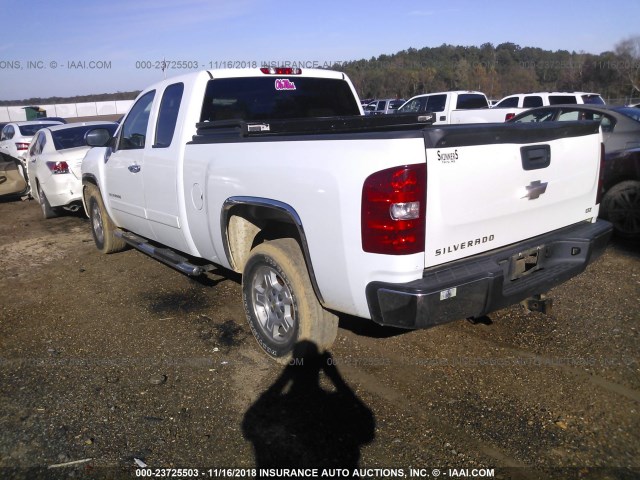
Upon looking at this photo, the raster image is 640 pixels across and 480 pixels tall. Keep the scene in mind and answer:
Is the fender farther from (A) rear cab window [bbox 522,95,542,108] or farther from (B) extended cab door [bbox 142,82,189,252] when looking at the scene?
(A) rear cab window [bbox 522,95,542,108]

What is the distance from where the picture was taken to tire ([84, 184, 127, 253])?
6777 millimetres

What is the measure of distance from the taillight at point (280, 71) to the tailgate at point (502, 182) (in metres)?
2.63

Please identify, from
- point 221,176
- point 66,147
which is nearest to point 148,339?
point 221,176

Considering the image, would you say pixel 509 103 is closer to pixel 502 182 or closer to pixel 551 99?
pixel 551 99

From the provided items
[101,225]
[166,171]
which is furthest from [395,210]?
[101,225]

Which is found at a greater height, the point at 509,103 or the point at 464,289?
the point at 509,103

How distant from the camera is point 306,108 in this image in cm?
522

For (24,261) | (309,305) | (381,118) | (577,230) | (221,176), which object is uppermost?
(381,118)

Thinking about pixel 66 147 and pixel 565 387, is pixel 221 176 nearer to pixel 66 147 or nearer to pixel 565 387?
pixel 565 387

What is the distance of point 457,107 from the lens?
56.5 feet

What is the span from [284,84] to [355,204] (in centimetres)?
264

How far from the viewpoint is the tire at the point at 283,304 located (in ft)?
11.6

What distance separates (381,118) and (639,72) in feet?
162

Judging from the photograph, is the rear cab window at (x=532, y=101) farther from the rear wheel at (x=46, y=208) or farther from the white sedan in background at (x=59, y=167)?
the rear wheel at (x=46, y=208)
